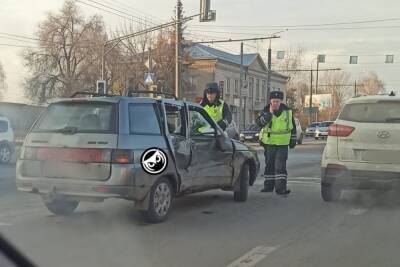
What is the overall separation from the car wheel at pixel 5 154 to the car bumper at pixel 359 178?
1140cm

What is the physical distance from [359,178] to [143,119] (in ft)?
11.8

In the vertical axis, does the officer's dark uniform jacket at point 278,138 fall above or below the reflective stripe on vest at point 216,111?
below

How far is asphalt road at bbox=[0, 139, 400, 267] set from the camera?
18.9 ft

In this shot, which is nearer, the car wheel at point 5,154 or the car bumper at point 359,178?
the car bumper at point 359,178

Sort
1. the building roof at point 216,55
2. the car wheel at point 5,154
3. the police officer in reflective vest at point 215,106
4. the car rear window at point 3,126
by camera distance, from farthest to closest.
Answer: the building roof at point 216,55 < the car rear window at point 3,126 < the car wheel at point 5,154 < the police officer in reflective vest at point 215,106

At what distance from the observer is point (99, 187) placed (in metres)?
6.93

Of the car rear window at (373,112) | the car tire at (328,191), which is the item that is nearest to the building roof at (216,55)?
the car tire at (328,191)

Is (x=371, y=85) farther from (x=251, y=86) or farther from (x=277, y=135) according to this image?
(x=277, y=135)

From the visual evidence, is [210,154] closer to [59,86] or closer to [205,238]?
[205,238]

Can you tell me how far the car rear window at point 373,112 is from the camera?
29.2 feet

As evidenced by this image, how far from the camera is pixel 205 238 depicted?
21.7 ft

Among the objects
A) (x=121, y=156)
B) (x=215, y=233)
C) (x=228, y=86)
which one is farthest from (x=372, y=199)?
(x=228, y=86)

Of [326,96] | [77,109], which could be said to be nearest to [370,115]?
[77,109]

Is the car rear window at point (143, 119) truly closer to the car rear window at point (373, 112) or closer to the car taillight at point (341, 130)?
the car taillight at point (341, 130)
